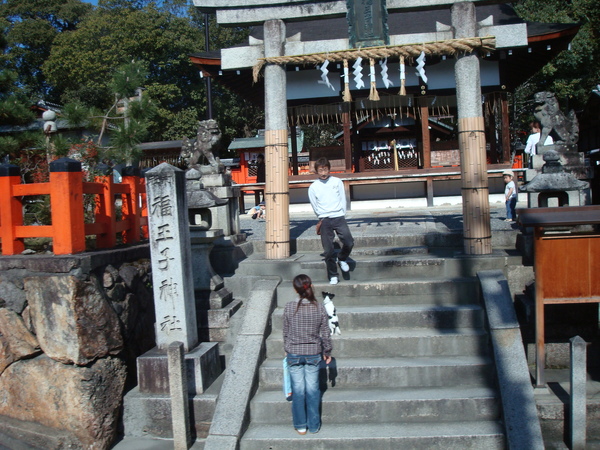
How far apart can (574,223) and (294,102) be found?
11.6 meters

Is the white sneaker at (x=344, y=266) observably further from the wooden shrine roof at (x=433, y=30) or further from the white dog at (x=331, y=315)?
the wooden shrine roof at (x=433, y=30)

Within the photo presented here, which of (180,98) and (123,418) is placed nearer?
(123,418)

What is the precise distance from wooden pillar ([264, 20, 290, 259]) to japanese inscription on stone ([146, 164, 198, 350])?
1742 mm

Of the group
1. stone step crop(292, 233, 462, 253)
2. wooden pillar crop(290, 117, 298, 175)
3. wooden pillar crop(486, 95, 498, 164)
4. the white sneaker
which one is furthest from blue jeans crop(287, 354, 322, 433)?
wooden pillar crop(486, 95, 498, 164)

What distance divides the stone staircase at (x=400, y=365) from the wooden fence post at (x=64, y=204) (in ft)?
7.74

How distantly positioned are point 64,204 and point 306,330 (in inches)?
111

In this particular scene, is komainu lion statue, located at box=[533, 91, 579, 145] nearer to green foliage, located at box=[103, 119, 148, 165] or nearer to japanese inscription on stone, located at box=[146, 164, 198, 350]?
japanese inscription on stone, located at box=[146, 164, 198, 350]

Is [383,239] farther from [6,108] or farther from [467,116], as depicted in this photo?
[6,108]

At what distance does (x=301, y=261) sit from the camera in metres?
7.06

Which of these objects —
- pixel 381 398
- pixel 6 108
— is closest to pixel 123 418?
pixel 381 398

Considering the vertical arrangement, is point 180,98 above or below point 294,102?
above

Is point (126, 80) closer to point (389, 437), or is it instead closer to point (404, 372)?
point (404, 372)

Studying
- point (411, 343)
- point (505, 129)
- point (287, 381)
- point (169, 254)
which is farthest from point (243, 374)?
point (505, 129)

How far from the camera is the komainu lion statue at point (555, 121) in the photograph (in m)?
8.30
